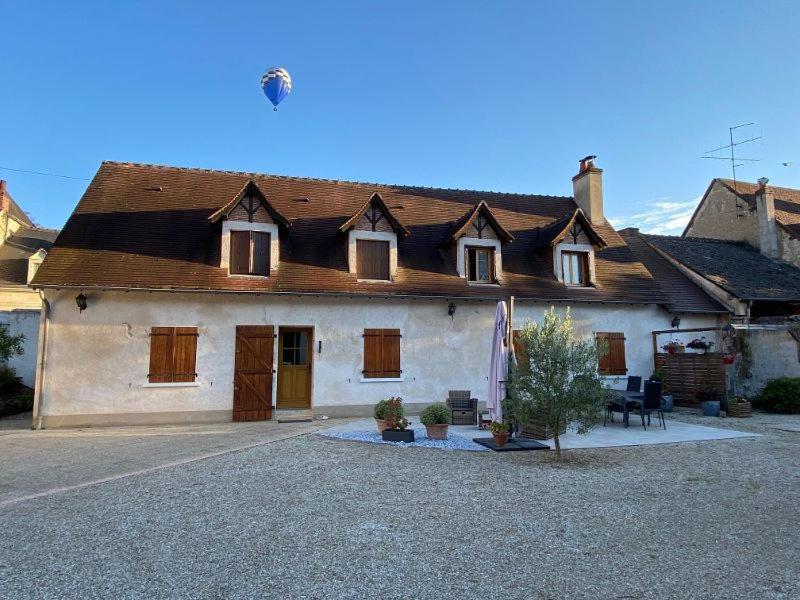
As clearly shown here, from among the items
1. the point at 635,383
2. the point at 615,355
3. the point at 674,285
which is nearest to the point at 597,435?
the point at 635,383

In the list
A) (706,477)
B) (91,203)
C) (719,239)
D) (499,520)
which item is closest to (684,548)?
(499,520)

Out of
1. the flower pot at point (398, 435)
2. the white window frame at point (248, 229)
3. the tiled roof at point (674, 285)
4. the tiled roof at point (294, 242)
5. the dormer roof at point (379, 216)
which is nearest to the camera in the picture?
the flower pot at point (398, 435)

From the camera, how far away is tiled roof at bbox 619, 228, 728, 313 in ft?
56.1

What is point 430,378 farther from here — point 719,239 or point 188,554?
point 719,239

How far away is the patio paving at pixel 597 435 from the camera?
31.6 feet

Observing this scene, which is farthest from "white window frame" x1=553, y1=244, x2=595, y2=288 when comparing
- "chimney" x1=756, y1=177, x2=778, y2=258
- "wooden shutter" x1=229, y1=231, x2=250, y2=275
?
"chimney" x1=756, y1=177, x2=778, y2=258

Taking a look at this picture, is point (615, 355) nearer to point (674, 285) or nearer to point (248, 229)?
point (674, 285)

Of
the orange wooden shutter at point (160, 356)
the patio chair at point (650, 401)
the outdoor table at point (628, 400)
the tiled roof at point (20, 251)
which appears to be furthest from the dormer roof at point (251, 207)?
the tiled roof at point (20, 251)

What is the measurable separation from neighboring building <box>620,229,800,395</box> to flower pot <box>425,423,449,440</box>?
11.2 meters

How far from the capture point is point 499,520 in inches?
214

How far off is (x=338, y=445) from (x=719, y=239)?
80.3 feet

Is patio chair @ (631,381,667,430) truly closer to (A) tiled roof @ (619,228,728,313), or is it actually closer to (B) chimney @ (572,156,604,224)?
(A) tiled roof @ (619,228,728,313)

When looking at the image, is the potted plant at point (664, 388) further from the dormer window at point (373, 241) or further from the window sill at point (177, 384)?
the window sill at point (177, 384)

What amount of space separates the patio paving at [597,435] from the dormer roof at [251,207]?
5885mm
